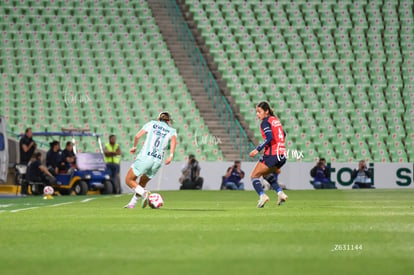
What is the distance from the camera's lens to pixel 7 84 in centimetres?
3597

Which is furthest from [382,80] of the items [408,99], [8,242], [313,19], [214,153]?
[8,242]

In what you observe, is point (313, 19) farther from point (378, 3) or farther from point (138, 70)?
point (138, 70)

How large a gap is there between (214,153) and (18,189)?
850cm

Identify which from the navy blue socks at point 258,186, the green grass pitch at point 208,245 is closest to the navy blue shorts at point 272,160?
the navy blue socks at point 258,186

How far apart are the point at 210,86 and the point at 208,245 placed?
28.0 m

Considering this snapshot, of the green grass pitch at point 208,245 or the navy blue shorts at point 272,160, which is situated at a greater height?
the navy blue shorts at point 272,160

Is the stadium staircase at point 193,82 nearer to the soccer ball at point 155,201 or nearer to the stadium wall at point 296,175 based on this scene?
the stadium wall at point 296,175

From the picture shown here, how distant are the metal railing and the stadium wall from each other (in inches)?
65.5

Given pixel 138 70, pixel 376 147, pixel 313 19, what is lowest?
pixel 376 147

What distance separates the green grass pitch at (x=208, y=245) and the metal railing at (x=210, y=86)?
21336 millimetres

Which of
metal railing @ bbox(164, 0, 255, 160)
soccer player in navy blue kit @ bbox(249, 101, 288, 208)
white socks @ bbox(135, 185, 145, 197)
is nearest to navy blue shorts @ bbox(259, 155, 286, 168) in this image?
soccer player in navy blue kit @ bbox(249, 101, 288, 208)

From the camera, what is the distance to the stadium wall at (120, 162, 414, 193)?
32.9 metres

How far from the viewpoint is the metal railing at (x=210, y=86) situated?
115 ft

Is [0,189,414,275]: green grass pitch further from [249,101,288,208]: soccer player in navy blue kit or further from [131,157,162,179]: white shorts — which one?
[249,101,288,208]: soccer player in navy blue kit
